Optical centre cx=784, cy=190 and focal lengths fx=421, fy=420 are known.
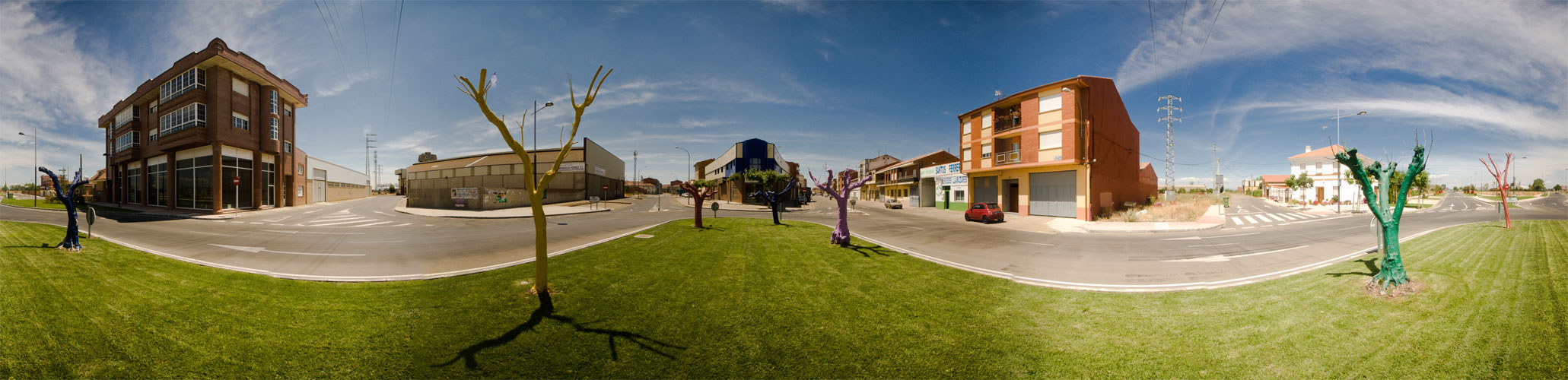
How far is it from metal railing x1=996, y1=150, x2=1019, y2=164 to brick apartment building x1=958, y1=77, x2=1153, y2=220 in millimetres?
46

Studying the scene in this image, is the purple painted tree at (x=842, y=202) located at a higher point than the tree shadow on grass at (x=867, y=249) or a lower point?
higher

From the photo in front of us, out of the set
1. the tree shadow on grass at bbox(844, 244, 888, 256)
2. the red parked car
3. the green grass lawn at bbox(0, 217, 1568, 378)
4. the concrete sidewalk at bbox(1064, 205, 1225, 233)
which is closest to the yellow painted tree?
the green grass lawn at bbox(0, 217, 1568, 378)

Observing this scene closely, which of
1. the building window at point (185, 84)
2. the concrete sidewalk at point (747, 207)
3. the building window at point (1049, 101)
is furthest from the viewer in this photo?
the concrete sidewalk at point (747, 207)

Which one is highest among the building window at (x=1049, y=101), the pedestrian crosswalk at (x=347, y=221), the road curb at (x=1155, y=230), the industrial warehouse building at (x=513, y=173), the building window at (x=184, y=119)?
the building window at (x=1049, y=101)

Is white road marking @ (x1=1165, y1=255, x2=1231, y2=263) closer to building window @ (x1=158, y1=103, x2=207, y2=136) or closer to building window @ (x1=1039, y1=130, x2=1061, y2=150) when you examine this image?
building window @ (x1=1039, y1=130, x2=1061, y2=150)

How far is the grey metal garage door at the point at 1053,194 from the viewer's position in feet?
71.9

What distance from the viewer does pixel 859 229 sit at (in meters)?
14.9

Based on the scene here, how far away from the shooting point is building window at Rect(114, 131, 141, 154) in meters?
17.1

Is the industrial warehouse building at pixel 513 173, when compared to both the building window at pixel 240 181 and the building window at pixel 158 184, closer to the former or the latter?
the building window at pixel 240 181

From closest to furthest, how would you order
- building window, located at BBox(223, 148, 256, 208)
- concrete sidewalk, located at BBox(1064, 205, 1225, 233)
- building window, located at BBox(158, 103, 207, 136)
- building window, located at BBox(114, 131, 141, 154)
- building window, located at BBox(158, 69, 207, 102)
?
concrete sidewalk, located at BBox(1064, 205, 1225, 233) < building window, located at BBox(114, 131, 141, 154) < building window, located at BBox(158, 69, 207, 102) < building window, located at BBox(158, 103, 207, 136) < building window, located at BBox(223, 148, 256, 208)

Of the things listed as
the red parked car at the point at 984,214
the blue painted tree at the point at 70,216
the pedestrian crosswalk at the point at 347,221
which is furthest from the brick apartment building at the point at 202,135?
the red parked car at the point at 984,214

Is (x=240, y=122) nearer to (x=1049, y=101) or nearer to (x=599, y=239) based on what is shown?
(x=599, y=239)

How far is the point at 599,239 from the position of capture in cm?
1112

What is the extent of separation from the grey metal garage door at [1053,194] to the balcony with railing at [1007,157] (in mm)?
1187
